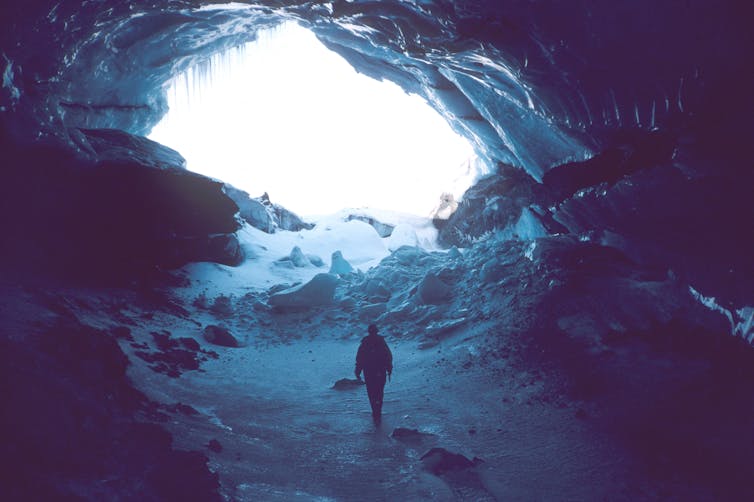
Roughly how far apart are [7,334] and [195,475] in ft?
9.43

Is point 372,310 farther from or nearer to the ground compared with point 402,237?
nearer to the ground

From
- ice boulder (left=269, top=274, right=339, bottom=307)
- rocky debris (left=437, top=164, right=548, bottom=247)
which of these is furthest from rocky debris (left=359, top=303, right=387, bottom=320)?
rocky debris (left=437, top=164, right=548, bottom=247)

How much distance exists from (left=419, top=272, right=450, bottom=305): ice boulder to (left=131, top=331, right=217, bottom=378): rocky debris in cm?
620

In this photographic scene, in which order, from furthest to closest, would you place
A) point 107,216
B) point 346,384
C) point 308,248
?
point 308,248 → point 107,216 → point 346,384

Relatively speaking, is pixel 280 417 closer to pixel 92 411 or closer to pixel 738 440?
pixel 92 411

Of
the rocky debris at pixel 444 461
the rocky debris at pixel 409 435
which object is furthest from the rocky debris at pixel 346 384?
the rocky debris at pixel 444 461

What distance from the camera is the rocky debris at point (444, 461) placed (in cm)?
457

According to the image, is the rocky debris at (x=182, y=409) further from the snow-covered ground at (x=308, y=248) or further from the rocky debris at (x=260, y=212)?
the rocky debris at (x=260, y=212)

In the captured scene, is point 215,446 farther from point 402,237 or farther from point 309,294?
point 402,237

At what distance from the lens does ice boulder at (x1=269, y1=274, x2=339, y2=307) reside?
13414 millimetres

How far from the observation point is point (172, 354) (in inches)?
326

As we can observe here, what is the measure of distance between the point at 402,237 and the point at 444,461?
21600 millimetres

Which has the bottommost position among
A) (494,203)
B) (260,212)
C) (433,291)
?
(433,291)

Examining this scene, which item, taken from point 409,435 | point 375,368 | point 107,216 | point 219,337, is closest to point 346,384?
point 375,368
